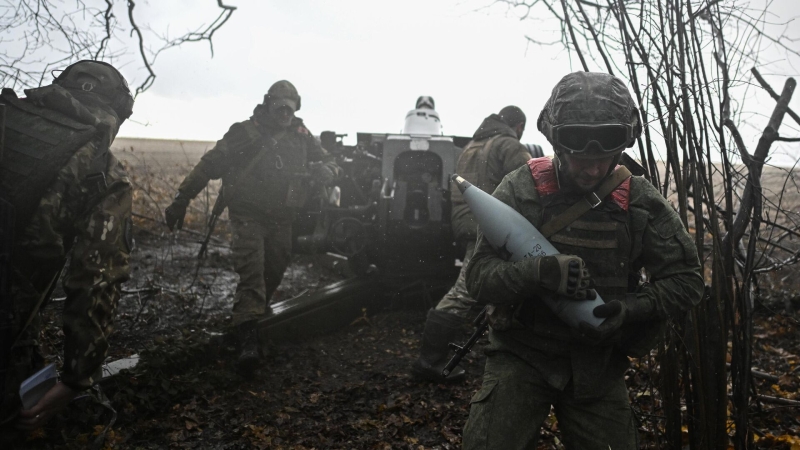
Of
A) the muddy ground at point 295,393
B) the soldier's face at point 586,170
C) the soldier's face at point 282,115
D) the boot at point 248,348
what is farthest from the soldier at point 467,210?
the soldier's face at point 586,170

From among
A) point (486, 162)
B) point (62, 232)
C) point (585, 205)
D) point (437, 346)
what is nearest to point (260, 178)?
point (486, 162)

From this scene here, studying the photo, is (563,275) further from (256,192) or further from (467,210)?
(256,192)

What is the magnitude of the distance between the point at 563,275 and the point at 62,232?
6.31ft

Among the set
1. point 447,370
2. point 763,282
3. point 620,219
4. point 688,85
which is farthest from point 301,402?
point 763,282

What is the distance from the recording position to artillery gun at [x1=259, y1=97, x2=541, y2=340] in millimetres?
6215

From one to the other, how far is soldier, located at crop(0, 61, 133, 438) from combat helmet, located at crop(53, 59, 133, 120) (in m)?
0.17

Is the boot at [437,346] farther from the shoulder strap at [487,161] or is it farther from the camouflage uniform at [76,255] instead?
the camouflage uniform at [76,255]

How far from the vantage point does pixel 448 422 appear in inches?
159

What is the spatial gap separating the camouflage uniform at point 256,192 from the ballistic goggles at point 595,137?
3.47 metres

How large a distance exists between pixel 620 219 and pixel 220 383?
331cm

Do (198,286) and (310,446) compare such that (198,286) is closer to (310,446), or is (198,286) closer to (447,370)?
(310,446)

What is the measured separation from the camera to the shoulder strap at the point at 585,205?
7.16ft

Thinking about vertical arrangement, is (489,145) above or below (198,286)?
above

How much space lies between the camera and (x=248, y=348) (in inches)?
187
